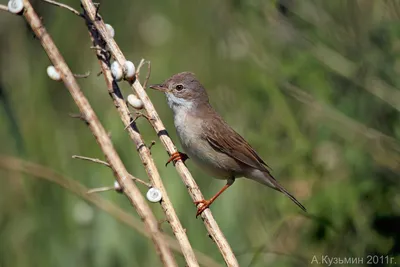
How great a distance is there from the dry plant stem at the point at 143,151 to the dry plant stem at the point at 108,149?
0.92 feet

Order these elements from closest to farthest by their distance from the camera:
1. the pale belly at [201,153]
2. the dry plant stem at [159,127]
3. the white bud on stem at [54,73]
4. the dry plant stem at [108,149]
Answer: the dry plant stem at [108,149]
the white bud on stem at [54,73]
the dry plant stem at [159,127]
the pale belly at [201,153]

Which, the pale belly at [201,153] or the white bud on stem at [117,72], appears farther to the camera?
the pale belly at [201,153]

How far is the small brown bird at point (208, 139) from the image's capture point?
452 centimetres

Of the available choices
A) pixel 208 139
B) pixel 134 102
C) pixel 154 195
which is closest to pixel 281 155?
pixel 208 139

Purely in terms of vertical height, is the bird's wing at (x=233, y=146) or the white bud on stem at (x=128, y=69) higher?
the white bud on stem at (x=128, y=69)

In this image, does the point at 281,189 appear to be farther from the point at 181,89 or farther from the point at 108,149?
the point at 108,149

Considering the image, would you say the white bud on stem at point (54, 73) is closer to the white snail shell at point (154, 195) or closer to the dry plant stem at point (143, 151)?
the dry plant stem at point (143, 151)

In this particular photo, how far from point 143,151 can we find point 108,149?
0.48m

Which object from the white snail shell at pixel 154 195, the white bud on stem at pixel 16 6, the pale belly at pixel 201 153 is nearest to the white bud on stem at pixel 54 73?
the white bud on stem at pixel 16 6

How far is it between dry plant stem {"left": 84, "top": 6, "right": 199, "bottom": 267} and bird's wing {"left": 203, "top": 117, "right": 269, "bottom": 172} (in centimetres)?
164

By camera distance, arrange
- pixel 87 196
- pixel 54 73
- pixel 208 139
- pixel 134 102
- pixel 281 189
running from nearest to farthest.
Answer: pixel 54 73, pixel 134 102, pixel 87 196, pixel 281 189, pixel 208 139

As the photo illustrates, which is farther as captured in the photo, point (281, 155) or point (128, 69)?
point (281, 155)

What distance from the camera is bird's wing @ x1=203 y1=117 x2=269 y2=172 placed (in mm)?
4672

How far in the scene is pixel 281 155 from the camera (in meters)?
4.50
